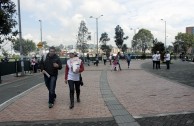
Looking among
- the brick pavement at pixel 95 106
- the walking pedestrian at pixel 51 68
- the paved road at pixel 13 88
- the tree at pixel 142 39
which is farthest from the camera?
the tree at pixel 142 39

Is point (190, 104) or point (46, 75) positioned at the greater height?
point (46, 75)

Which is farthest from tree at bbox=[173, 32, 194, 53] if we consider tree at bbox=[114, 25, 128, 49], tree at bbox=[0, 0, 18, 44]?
tree at bbox=[0, 0, 18, 44]

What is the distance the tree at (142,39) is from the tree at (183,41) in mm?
9867

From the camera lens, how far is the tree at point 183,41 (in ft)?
414

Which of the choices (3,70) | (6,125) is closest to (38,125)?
(6,125)

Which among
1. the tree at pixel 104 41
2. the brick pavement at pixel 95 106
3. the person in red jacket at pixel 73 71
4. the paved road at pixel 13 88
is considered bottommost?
the paved road at pixel 13 88

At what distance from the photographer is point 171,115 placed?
8.31 meters

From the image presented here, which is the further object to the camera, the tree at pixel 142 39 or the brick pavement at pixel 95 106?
the tree at pixel 142 39

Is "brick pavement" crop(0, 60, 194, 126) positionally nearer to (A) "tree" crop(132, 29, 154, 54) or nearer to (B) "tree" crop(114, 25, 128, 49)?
(B) "tree" crop(114, 25, 128, 49)

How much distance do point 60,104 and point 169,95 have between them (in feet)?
12.4

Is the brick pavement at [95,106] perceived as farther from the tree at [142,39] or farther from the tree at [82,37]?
the tree at [142,39]

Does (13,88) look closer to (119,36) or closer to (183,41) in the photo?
(119,36)

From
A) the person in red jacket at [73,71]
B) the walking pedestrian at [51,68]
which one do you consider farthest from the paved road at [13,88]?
the person in red jacket at [73,71]

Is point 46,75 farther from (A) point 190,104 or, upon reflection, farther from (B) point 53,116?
(A) point 190,104
